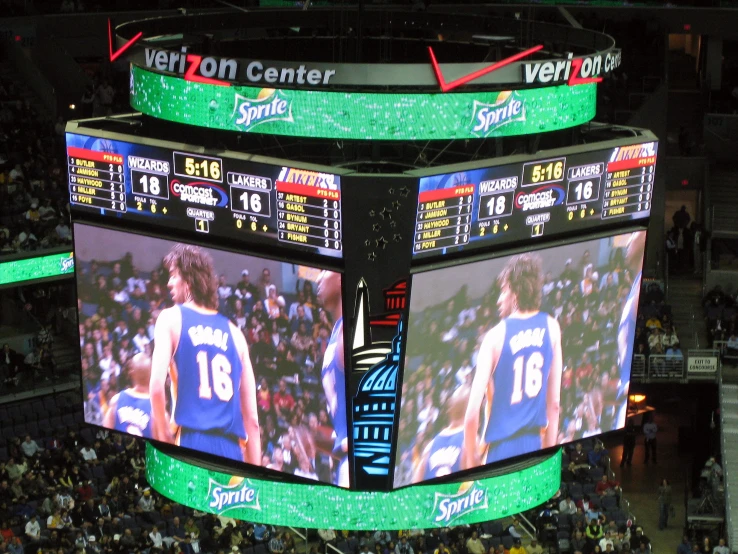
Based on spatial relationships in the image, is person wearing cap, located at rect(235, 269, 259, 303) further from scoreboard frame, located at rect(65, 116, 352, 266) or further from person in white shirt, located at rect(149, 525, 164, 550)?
person in white shirt, located at rect(149, 525, 164, 550)

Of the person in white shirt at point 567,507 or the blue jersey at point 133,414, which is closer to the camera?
the blue jersey at point 133,414

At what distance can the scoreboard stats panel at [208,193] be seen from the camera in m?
21.1

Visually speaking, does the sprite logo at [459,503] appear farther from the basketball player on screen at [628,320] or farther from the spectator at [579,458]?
the spectator at [579,458]

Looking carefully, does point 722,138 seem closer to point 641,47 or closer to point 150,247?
point 641,47

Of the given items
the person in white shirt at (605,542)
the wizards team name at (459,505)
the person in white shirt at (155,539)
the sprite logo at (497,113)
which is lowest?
the person in white shirt at (605,542)

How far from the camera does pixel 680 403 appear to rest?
40.4 meters

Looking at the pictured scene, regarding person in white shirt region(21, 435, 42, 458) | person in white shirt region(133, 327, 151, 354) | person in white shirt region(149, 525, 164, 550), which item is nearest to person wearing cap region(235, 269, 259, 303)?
person in white shirt region(133, 327, 151, 354)

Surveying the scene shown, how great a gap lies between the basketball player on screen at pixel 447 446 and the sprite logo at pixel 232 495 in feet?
7.40

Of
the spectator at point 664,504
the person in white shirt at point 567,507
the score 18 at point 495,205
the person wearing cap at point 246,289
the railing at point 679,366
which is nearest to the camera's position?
the score 18 at point 495,205

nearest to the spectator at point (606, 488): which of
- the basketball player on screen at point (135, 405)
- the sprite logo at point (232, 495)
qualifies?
the sprite logo at point (232, 495)

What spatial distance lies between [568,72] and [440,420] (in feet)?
15.2

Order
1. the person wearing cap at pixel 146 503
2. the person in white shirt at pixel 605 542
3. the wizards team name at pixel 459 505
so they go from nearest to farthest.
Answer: the wizards team name at pixel 459 505 → the person in white shirt at pixel 605 542 → the person wearing cap at pixel 146 503

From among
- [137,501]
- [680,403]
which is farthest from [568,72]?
[680,403]

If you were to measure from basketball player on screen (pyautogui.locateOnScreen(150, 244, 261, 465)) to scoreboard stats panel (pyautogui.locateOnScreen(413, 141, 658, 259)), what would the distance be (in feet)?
9.70
